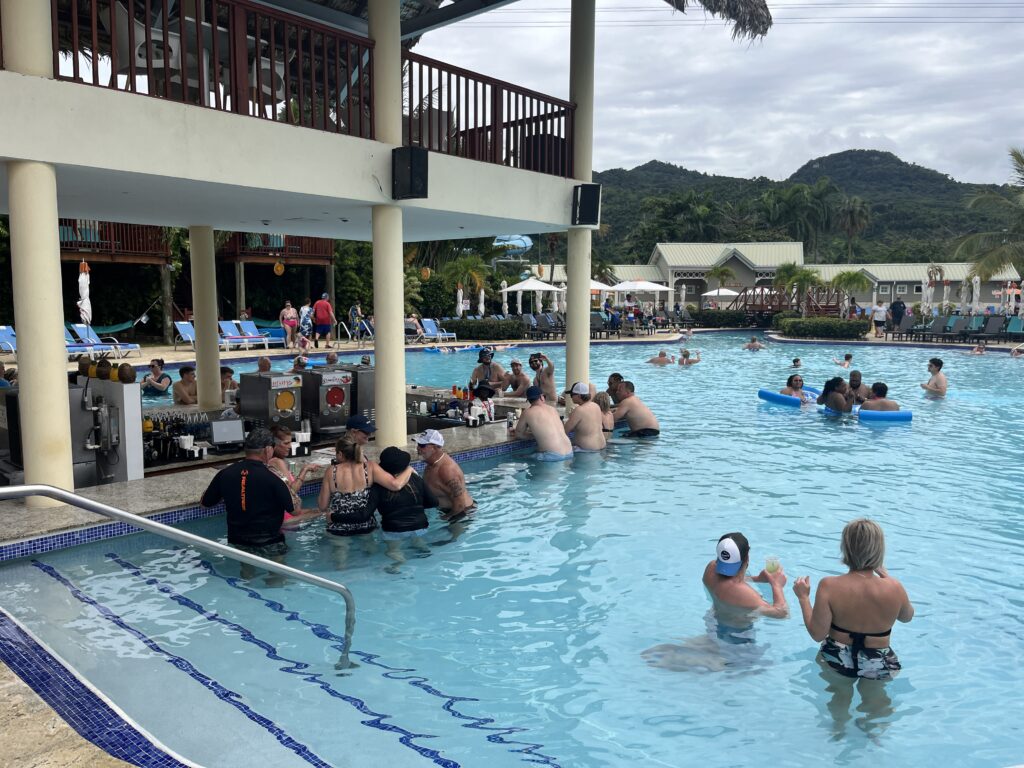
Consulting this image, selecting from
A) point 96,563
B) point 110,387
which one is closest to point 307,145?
point 110,387

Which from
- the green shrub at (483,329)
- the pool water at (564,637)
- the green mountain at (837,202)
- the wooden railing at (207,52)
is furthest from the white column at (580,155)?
the green mountain at (837,202)

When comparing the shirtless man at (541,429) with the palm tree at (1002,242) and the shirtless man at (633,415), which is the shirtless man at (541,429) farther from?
the palm tree at (1002,242)

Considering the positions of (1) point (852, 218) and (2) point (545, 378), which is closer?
(2) point (545, 378)

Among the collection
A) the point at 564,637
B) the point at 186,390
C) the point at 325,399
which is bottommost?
the point at 564,637

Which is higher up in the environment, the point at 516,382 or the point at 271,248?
the point at 271,248

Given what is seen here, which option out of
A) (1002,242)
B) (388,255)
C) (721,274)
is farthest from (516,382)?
(721,274)

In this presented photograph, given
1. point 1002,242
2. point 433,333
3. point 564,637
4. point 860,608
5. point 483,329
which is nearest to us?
point 860,608

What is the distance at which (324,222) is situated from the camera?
11883 millimetres

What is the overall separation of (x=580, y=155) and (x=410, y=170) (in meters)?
4.23

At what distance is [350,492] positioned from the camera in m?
7.05

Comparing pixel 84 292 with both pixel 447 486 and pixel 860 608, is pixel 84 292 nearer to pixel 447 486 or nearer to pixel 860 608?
pixel 447 486

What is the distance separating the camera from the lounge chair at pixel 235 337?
954 inches

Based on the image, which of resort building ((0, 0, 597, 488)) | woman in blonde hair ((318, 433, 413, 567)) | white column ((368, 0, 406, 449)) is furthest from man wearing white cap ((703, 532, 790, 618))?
resort building ((0, 0, 597, 488))

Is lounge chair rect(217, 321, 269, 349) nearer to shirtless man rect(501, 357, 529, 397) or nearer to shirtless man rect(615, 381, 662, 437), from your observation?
shirtless man rect(501, 357, 529, 397)
